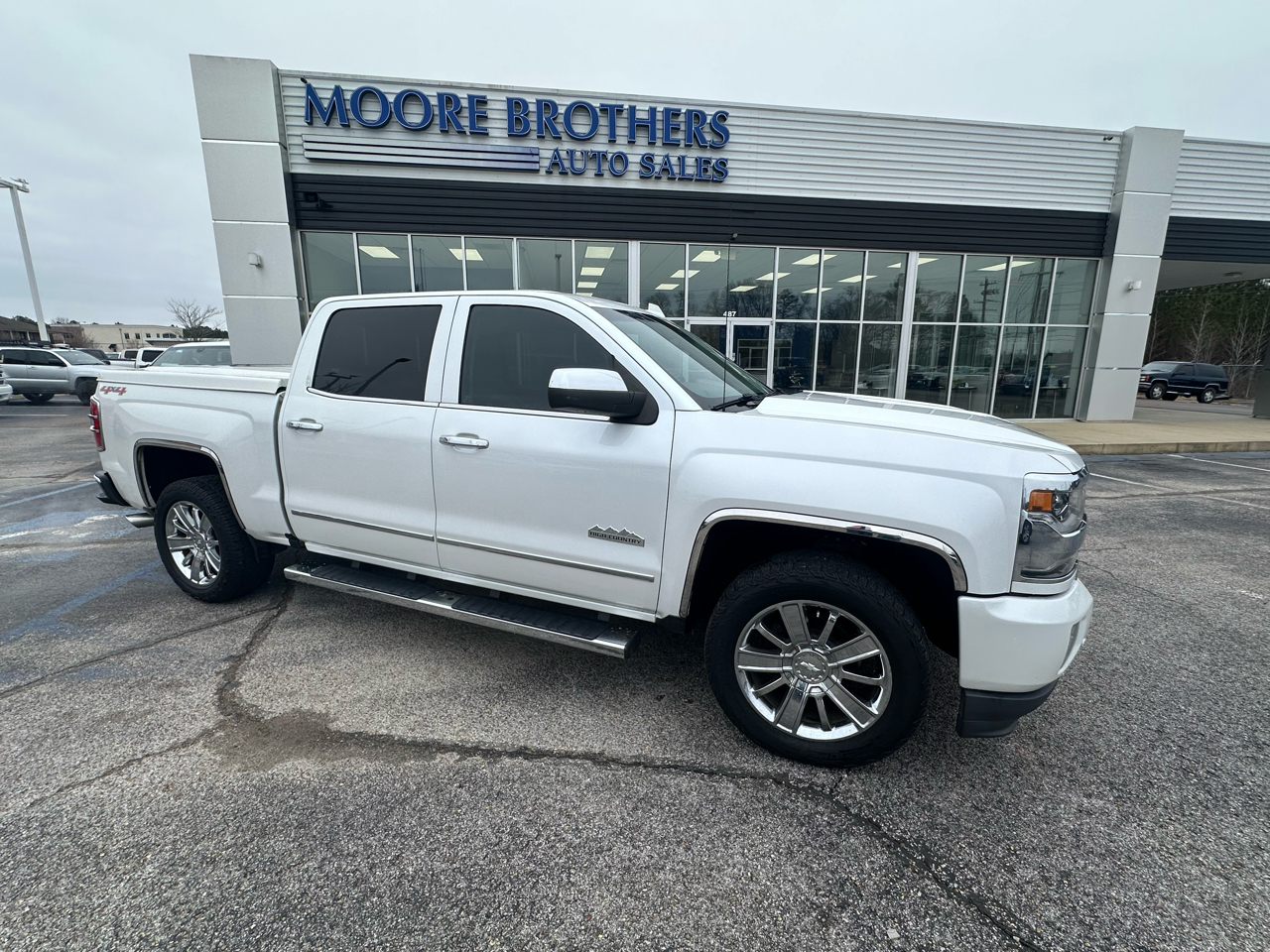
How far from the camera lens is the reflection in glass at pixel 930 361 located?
14.2 meters

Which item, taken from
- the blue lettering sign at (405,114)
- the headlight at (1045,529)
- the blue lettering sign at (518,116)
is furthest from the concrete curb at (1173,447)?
the blue lettering sign at (405,114)

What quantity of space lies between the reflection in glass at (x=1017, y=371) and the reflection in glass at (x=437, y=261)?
13239mm

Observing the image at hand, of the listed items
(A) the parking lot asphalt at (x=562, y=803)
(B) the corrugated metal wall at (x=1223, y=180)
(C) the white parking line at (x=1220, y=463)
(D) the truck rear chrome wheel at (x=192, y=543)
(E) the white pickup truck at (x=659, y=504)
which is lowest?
(C) the white parking line at (x=1220, y=463)

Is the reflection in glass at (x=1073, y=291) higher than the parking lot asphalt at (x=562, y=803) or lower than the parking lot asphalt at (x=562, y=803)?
higher

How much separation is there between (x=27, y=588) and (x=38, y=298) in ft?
165

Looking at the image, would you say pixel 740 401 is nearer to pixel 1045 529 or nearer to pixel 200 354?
pixel 1045 529

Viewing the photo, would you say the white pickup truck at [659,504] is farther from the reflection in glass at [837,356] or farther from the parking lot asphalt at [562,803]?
the reflection in glass at [837,356]

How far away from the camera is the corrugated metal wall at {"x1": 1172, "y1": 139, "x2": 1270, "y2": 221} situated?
→ 14078 mm

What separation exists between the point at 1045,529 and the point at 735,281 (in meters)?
12.6

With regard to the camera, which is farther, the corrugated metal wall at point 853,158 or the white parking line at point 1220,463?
the corrugated metal wall at point 853,158

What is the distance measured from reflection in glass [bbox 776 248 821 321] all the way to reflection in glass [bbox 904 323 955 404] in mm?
2837

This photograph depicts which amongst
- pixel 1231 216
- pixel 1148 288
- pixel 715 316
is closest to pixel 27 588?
pixel 715 316

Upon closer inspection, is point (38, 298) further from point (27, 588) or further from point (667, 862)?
point (667, 862)

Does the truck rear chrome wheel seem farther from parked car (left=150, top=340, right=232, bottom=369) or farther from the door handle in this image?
parked car (left=150, top=340, right=232, bottom=369)
